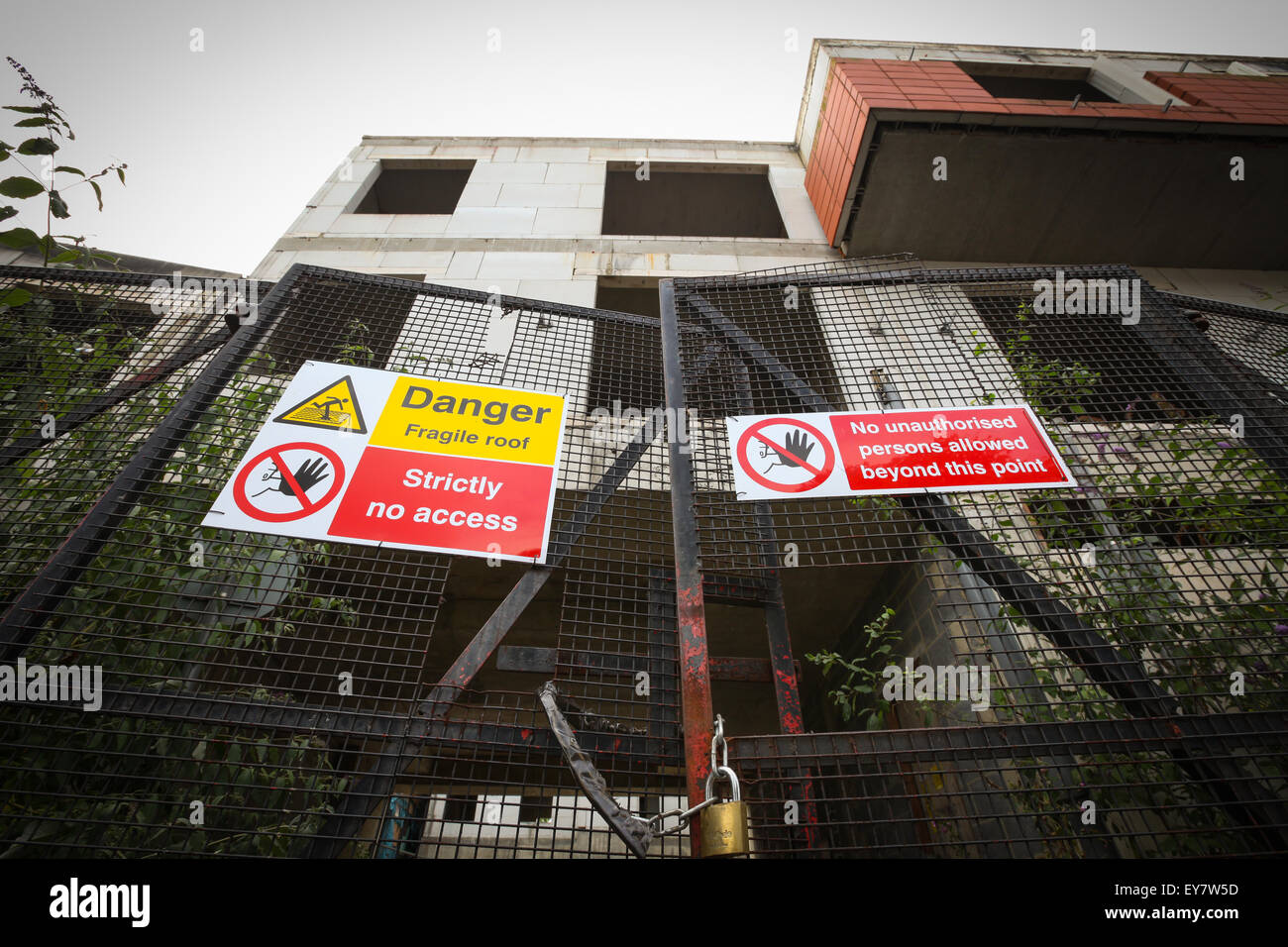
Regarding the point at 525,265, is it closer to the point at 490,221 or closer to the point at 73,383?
the point at 490,221

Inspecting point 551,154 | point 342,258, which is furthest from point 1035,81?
point 342,258

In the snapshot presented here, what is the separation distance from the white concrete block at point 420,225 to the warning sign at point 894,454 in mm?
5657

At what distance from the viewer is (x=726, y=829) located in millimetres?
1354

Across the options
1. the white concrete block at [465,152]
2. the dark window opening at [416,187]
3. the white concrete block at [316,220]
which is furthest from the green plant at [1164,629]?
the dark window opening at [416,187]

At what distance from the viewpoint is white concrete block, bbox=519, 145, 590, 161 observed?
7.82 meters

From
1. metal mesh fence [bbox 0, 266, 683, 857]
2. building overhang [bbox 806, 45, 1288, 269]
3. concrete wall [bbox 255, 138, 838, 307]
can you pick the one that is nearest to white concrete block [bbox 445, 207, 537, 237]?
concrete wall [bbox 255, 138, 838, 307]

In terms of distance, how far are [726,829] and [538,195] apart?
7.65 metres

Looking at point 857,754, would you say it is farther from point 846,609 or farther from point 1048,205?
point 1048,205

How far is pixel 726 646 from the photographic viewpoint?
17.3 ft

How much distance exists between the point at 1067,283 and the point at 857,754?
135 inches

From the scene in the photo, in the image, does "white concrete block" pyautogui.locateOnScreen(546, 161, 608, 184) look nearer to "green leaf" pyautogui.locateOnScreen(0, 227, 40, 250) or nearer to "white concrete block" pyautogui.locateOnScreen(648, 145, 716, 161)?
"white concrete block" pyautogui.locateOnScreen(648, 145, 716, 161)

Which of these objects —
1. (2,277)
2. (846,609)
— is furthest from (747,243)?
(2,277)

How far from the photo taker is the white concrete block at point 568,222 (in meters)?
6.59

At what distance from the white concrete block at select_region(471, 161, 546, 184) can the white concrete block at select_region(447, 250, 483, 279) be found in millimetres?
1795
